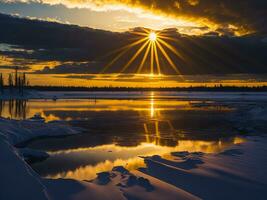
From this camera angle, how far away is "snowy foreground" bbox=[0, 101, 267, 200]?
8336 mm

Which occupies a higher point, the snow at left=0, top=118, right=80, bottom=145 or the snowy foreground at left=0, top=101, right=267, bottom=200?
the snow at left=0, top=118, right=80, bottom=145

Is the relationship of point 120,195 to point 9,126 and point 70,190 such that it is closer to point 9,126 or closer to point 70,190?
point 70,190

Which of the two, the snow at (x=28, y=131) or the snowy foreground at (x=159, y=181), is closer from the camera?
the snowy foreground at (x=159, y=181)

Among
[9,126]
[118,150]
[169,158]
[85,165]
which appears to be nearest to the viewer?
[85,165]

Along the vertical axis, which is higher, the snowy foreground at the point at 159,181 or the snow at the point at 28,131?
the snow at the point at 28,131

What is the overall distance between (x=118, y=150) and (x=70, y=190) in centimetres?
708

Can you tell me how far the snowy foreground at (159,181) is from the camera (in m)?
8.34

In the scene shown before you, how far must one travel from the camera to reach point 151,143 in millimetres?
17922

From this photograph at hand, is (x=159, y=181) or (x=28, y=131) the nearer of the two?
(x=159, y=181)

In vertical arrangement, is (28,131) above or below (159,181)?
above

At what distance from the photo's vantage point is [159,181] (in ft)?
32.2

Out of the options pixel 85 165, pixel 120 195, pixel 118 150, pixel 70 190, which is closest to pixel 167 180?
pixel 120 195

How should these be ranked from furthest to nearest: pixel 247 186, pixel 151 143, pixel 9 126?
pixel 9 126
pixel 151 143
pixel 247 186

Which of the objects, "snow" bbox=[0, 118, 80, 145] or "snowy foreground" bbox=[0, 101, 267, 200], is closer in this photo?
"snowy foreground" bbox=[0, 101, 267, 200]
